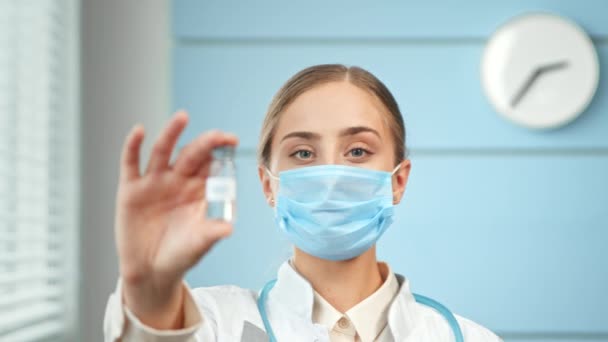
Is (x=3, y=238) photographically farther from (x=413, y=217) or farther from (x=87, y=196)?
A: (x=413, y=217)

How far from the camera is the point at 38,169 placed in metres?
2.04

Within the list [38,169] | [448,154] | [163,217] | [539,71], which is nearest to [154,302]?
[163,217]

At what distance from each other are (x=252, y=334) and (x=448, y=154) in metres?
1.24

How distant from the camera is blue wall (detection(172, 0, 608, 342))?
92.0 inches

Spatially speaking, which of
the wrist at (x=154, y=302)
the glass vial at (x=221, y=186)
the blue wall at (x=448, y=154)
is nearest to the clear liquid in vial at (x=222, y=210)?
the glass vial at (x=221, y=186)

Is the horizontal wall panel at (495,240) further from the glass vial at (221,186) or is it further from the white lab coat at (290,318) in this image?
the glass vial at (221,186)

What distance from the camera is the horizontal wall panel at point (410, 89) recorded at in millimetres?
2352

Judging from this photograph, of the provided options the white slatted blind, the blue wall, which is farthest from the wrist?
the blue wall

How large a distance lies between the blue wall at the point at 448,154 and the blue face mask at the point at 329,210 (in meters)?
1.02

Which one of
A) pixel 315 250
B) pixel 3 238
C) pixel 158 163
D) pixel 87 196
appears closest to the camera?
pixel 158 163

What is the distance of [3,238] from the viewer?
1818 mm

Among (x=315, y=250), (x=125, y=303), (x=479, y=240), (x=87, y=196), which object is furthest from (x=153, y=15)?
(x=125, y=303)

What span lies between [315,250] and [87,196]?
117cm

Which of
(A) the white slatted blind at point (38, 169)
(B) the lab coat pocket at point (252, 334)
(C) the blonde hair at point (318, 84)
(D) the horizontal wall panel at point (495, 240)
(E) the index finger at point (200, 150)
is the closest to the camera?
(E) the index finger at point (200, 150)
